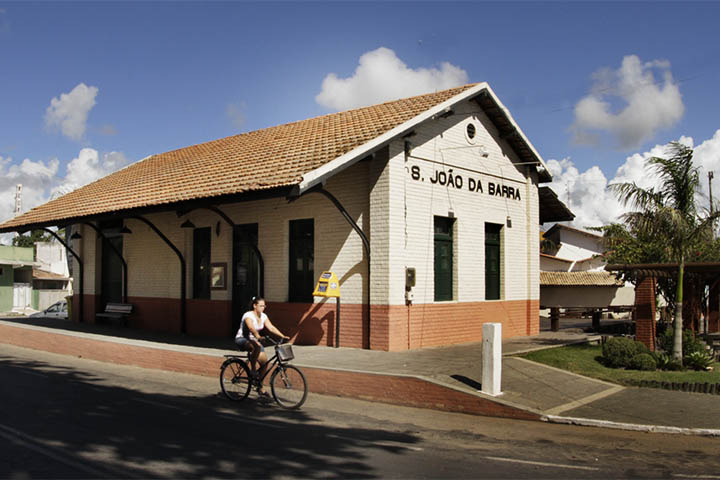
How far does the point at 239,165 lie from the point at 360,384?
7394 mm

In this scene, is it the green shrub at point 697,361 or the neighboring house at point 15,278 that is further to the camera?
the neighboring house at point 15,278

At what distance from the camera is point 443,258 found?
603 inches

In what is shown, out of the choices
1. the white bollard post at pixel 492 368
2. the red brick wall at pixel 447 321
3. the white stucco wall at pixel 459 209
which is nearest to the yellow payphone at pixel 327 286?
the white stucco wall at pixel 459 209

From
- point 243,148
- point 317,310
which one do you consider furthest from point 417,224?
point 243,148

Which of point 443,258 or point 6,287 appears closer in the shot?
point 443,258

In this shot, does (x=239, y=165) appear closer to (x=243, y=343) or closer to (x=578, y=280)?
(x=243, y=343)

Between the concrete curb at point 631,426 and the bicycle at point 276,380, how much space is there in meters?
3.68

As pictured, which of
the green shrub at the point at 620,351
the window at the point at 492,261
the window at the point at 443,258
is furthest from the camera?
the window at the point at 492,261

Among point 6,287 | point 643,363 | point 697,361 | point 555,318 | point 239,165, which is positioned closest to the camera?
point 643,363

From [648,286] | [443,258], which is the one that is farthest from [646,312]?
[443,258]

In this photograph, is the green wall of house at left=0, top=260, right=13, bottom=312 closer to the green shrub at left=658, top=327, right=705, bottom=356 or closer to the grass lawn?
the grass lawn

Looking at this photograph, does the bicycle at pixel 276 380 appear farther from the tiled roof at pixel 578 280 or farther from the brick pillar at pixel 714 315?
the brick pillar at pixel 714 315

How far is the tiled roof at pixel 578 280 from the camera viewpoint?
20.4 m

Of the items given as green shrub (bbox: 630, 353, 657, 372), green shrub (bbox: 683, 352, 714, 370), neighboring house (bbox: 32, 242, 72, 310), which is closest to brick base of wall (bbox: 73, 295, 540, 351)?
green shrub (bbox: 630, 353, 657, 372)
